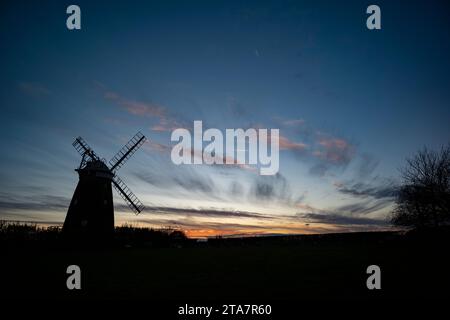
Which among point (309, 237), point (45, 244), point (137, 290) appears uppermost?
point (137, 290)

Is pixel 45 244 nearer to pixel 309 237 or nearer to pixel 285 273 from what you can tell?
pixel 285 273

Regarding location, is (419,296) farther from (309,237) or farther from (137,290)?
(309,237)

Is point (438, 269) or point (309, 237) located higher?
point (438, 269)

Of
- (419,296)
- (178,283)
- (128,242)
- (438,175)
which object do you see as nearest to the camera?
(419,296)

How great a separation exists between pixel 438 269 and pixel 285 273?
8.59m

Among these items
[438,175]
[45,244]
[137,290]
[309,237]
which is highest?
[438,175]

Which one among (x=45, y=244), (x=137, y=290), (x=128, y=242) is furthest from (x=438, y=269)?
(x=128, y=242)

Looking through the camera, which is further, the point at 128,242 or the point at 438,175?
the point at 128,242

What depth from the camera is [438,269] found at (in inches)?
655
